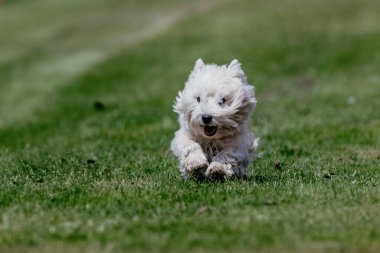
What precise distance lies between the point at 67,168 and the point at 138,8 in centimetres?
3878

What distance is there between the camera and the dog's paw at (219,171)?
1030cm

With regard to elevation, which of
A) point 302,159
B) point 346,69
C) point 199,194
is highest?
point 199,194

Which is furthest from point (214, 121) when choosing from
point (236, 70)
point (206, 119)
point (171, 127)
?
point (171, 127)

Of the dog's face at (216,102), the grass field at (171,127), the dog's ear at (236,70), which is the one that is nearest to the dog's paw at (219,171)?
the grass field at (171,127)

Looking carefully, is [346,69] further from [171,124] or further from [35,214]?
[35,214]

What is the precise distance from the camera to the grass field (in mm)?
7484

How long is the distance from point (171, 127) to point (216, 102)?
9.98 metres

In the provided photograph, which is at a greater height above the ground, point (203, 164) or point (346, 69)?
point (203, 164)

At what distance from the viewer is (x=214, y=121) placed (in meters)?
10.1

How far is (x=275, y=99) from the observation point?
2589 centimetres

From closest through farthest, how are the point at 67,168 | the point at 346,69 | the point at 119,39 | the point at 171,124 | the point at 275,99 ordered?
the point at 67,168, the point at 171,124, the point at 275,99, the point at 346,69, the point at 119,39

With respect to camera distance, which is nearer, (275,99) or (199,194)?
(199,194)

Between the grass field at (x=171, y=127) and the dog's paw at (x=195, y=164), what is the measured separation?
0.69ft

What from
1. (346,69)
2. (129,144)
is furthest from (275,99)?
(129,144)
